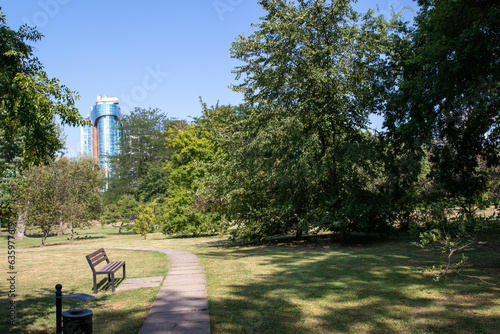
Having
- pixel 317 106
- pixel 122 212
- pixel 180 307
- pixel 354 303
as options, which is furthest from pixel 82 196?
pixel 354 303

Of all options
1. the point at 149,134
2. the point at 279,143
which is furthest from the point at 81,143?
the point at 279,143

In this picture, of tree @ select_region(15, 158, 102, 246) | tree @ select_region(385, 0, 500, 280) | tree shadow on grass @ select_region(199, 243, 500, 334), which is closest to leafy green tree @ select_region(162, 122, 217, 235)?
tree @ select_region(15, 158, 102, 246)

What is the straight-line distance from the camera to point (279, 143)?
14.7 metres

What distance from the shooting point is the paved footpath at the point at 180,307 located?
4871mm

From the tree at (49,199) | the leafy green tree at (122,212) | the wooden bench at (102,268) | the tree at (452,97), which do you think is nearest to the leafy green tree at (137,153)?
the leafy green tree at (122,212)

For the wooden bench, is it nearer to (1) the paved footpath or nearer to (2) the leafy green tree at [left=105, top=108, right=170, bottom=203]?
(1) the paved footpath

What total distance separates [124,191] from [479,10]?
45999mm

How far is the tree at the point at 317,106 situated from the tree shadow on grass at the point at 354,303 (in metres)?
5.66

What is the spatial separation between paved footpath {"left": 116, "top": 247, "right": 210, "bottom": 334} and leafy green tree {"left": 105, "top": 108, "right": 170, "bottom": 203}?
39.1 m

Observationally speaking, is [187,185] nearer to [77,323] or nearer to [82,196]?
[82,196]

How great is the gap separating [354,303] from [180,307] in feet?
9.25

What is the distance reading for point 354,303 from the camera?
19.3ft

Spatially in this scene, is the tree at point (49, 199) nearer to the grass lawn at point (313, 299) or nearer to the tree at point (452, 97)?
the grass lawn at point (313, 299)

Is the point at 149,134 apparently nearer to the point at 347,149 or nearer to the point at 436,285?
the point at 347,149
